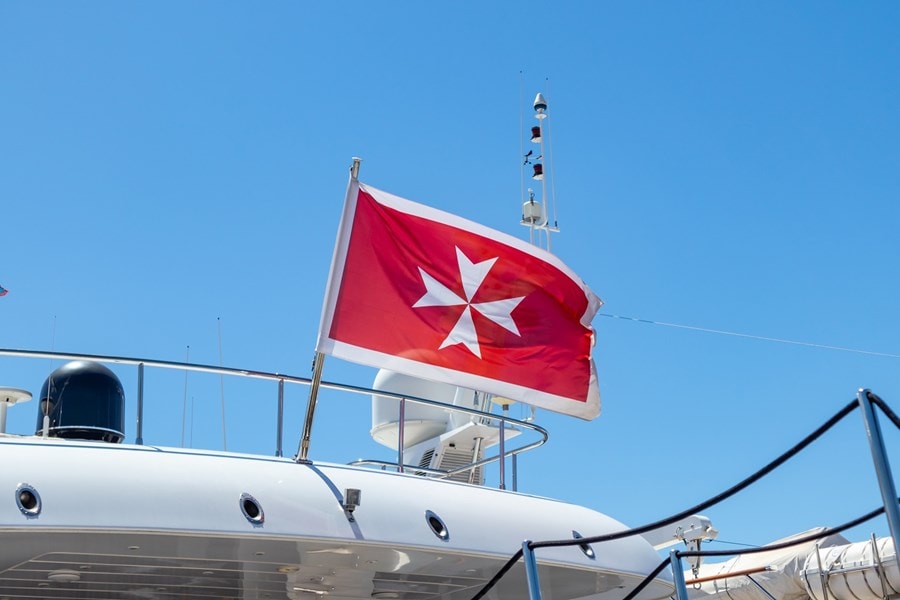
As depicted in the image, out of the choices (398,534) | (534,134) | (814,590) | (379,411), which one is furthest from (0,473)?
(814,590)

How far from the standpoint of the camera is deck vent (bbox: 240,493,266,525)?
6312 mm

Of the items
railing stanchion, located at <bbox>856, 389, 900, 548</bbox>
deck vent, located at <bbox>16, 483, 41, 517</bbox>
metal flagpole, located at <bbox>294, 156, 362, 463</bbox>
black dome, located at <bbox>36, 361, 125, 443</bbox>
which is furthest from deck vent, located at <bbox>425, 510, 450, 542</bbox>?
railing stanchion, located at <bbox>856, 389, 900, 548</bbox>

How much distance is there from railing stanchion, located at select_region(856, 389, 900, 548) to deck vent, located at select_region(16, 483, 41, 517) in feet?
13.4

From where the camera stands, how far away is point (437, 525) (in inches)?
277

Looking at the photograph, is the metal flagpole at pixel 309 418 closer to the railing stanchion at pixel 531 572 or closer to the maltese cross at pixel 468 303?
the maltese cross at pixel 468 303

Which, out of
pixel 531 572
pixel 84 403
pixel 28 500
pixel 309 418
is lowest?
pixel 531 572

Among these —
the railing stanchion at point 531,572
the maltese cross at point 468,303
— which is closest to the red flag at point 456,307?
the maltese cross at point 468,303

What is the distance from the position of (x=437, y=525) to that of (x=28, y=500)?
245 cm

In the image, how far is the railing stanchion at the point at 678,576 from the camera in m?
5.44

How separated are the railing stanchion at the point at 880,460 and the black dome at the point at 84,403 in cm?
570

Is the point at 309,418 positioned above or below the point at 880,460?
above

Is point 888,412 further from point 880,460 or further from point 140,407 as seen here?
point 140,407

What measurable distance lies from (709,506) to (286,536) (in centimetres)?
271

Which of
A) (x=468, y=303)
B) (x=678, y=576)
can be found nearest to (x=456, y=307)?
(x=468, y=303)
